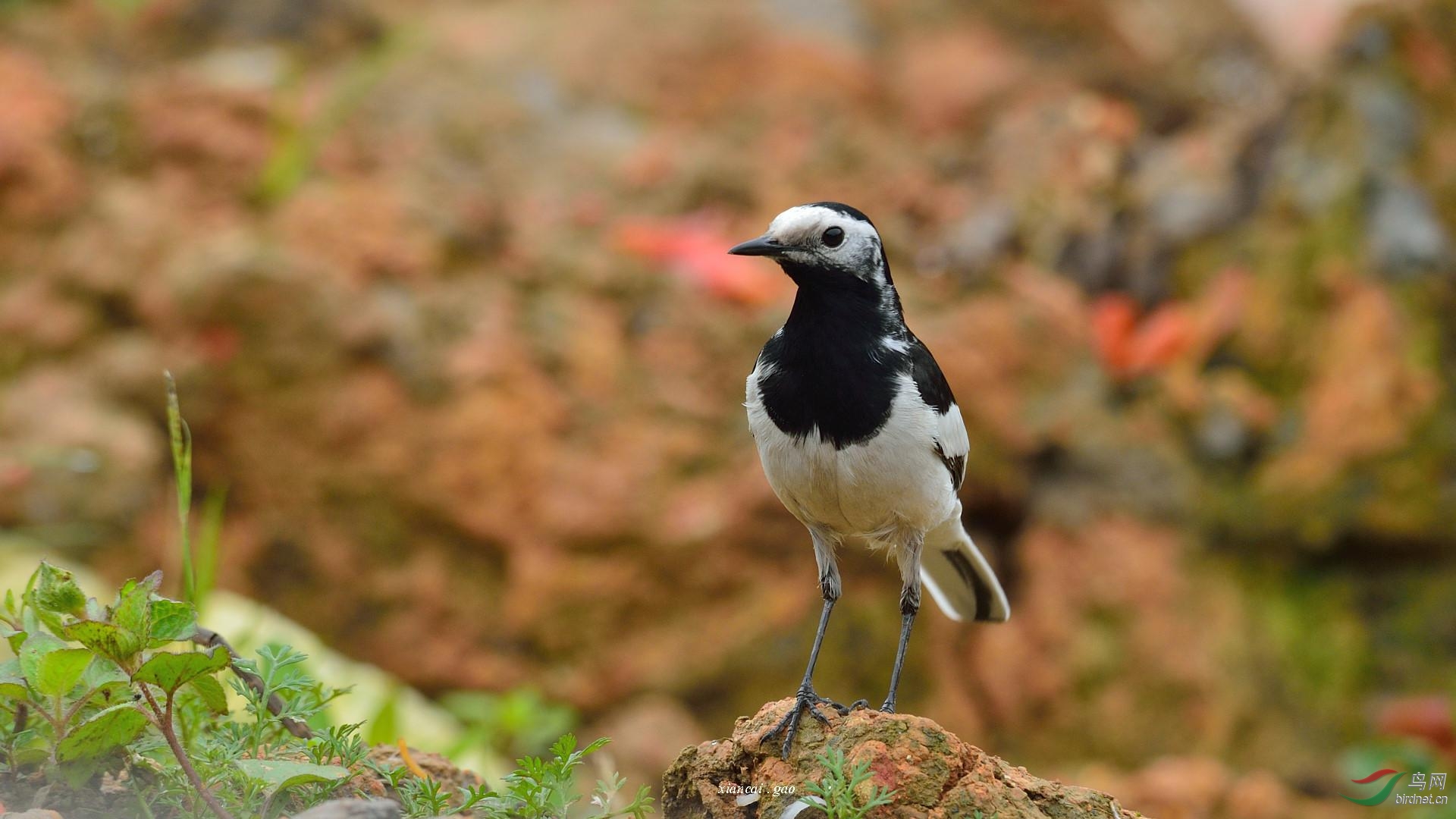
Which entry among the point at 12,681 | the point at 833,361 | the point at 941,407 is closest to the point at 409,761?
the point at 12,681

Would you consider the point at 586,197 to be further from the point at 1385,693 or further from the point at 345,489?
the point at 1385,693

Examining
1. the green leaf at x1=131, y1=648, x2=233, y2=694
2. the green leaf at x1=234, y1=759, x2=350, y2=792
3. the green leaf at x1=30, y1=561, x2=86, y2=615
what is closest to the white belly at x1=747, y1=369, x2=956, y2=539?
the green leaf at x1=234, y1=759, x2=350, y2=792

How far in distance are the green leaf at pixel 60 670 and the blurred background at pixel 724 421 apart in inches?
116

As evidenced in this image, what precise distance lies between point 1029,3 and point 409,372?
20.4 feet

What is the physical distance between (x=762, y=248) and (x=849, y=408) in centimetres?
56

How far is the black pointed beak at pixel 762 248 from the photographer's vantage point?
12.9 ft

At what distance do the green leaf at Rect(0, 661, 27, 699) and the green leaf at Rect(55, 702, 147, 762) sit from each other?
0.15 meters

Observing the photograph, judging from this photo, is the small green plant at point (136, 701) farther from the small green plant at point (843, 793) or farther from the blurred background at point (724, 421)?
the blurred background at point (724, 421)

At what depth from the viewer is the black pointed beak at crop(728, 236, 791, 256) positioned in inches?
155

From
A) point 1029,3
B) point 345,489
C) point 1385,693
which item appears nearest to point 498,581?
point 345,489

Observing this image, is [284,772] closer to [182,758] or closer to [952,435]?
[182,758]

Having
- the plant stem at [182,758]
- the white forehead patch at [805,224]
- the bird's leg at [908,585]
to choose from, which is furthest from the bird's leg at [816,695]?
the plant stem at [182,758]

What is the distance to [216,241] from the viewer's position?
287 inches

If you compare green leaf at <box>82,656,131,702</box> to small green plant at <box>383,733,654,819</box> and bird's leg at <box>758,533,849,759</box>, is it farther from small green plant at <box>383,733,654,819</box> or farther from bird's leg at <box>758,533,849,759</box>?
bird's leg at <box>758,533,849,759</box>
